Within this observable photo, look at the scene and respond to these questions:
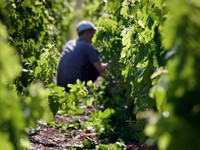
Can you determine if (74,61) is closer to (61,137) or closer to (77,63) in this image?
(77,63)

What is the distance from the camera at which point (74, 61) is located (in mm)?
7457

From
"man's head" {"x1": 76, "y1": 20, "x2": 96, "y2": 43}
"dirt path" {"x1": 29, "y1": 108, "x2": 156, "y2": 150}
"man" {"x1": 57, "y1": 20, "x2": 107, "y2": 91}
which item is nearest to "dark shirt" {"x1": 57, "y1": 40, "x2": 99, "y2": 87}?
"man" {"x1": 57, "y1": 20, "x2": 107, "y2": 91}

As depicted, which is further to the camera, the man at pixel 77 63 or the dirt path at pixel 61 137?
the man at pixel 77 63

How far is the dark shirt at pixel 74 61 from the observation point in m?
7.38

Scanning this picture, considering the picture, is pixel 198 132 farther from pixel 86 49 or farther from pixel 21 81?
pixel 86 49

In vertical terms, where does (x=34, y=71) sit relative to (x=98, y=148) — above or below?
above

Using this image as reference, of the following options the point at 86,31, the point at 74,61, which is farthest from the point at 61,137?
the point at 86,31

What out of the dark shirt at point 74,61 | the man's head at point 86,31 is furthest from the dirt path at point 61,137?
the man's head at point 86,31

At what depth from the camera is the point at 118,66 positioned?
22.0 ft

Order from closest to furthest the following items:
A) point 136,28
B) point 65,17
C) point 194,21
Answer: point 194,21, point 136,28, point 65,17

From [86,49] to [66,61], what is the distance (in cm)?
33

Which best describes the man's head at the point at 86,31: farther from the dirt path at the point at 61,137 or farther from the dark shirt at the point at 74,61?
the dirt path at the point at 61,137

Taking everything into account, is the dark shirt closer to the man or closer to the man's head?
the man

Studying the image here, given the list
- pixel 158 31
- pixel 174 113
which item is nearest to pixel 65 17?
pixel 158 31
